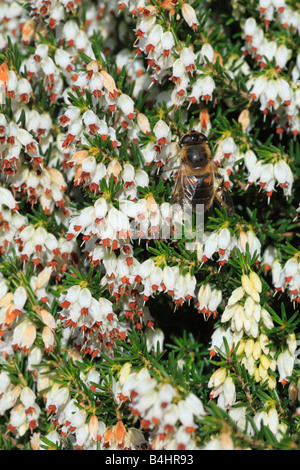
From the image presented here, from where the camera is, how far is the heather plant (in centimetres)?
322

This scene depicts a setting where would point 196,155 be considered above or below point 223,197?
above

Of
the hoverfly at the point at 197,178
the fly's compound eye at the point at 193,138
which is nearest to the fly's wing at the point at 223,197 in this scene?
the hoverfly at the point at 197,178

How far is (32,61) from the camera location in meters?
3.82

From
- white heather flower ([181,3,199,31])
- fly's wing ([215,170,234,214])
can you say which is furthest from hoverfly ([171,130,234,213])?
white heather flower ([181,3,199,31])

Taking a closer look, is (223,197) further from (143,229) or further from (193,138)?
(143,229)

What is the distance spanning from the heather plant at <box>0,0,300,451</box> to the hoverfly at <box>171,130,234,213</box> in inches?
3.1

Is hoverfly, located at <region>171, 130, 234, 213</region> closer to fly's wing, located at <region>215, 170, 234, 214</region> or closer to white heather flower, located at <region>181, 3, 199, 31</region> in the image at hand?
fly's wing, located at <region>215, 170, 234, 214</region>

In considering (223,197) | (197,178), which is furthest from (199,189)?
(223,197)

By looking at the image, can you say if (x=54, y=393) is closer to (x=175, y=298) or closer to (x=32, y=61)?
(x=175, y=298)

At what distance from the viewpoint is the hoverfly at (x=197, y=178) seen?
3381mm

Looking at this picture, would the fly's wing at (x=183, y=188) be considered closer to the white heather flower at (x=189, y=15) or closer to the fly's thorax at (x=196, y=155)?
the fly's thorax at (x=196, y=155)

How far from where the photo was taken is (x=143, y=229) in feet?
10.7

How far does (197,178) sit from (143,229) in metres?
0.50
